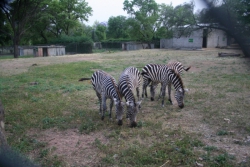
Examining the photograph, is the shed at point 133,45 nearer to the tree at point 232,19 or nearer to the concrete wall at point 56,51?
the concrete wall at point 56,51

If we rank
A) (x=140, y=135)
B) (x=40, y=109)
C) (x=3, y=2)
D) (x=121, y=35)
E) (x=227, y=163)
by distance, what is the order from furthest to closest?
(x=121, y=35) → (x=40, y=109) → (x=140, y=135) → (x=227, y=163) → (x=3, y=2)

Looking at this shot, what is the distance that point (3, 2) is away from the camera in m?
1.42

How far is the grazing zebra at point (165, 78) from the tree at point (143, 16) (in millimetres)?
35632

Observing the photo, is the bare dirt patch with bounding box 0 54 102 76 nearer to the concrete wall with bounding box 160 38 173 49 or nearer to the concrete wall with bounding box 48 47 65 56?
the concrete wall with bounding box 48 47 65 56

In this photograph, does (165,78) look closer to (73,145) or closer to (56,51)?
(73,145)

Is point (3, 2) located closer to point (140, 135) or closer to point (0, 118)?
point (0, 118)

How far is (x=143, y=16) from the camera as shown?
4247 cm

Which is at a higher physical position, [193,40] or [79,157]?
[193,40]

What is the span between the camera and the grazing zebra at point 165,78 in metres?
7.10

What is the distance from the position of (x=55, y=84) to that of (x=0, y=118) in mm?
7784

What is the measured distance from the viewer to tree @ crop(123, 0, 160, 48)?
140 feet

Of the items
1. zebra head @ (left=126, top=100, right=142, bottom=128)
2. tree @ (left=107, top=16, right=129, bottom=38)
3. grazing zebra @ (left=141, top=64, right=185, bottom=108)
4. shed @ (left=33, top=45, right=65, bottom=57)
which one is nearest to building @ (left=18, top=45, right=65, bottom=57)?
shed @ (left=33, top=45, right=65, bottom=57)

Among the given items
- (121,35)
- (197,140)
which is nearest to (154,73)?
(197,140)

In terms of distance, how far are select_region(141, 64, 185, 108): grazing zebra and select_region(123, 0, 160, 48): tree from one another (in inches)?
1403
